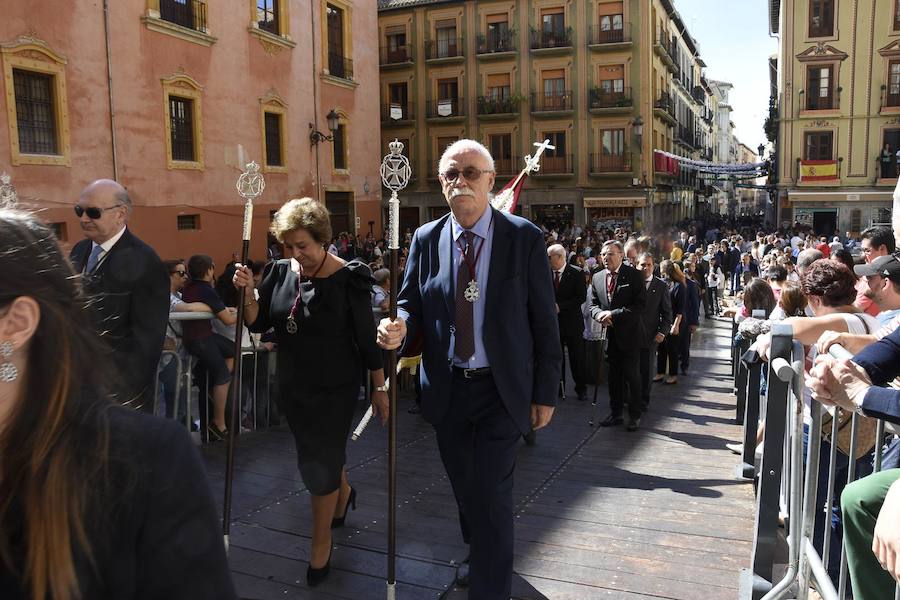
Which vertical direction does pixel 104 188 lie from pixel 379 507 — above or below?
above

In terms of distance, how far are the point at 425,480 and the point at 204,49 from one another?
17454 mm

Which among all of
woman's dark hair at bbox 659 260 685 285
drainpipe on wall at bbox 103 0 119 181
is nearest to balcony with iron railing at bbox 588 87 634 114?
drainpipe on wall at bbox 103 0 119 181

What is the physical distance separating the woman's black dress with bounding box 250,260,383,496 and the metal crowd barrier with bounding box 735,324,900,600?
6.49ft

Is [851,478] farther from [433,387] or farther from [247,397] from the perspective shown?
[247,397]

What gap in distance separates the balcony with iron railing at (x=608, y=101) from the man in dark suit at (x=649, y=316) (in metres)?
28.3

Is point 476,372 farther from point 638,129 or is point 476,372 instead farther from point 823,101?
point 823,101

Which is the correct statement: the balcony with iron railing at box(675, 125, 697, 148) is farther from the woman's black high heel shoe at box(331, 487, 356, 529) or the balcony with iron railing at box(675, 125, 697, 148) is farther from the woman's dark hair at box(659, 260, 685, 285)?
the woman's black high heel shoe at box(331, 487, 356, 529)

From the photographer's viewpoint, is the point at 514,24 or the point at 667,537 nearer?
the point at 667,537

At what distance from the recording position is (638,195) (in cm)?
3562

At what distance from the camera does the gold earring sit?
1.26m

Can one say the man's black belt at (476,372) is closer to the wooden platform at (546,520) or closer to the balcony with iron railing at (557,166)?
the wooden platform at (546,520)

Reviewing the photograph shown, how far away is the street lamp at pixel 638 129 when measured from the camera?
33.6 meters

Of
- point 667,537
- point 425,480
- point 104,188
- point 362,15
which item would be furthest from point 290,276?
point 362,15

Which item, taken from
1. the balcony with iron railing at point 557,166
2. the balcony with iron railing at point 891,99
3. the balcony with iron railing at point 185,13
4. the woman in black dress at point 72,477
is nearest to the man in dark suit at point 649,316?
the woman in black dress at point 72,477
